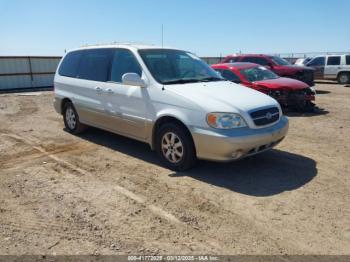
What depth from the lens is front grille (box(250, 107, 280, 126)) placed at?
511 cm

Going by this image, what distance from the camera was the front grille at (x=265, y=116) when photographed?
201 inches

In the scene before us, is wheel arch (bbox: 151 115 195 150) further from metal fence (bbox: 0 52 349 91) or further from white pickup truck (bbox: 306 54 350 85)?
white pickup truck (bbox: 306 54 350 85)

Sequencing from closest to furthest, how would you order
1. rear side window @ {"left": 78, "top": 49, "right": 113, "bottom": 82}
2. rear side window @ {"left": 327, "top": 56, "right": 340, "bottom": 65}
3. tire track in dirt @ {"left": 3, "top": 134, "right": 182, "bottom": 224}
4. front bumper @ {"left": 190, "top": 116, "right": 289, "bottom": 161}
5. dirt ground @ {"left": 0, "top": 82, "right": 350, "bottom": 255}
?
dirt ground @ {"left": 0, "top": 82, "right": 350, "bottom": 255} < tire track in dirt @ {"left": 3, "top": 134, "right": 182, "bottom": 224} < front bumper @ {"left": 190, "top": 116, "right": 289, "bottom": 161} < rear side window @ {"left": 78, "top": 49, "right": 113, "bottom": 82} < rear side window @ {"left": 327, "top": 56, "right": 340, "bottom": 65}

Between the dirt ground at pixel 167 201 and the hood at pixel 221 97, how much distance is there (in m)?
1.03

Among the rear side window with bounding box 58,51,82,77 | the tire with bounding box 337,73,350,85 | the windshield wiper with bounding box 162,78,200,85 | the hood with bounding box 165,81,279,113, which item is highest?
the rear side window with bounding box 58,51,82,77

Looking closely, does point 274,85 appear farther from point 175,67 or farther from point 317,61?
point 317,61

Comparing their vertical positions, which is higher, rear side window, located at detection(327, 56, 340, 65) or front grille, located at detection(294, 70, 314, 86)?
rear side window, located at detection(327, 56, 340, 65)

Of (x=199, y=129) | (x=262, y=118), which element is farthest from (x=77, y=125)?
(x=262, y=118)

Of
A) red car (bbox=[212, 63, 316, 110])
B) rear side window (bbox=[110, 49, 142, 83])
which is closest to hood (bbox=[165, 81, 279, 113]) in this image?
rear side window (bbox=[110, 49, 142, 83])

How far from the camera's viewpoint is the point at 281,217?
13.1ft

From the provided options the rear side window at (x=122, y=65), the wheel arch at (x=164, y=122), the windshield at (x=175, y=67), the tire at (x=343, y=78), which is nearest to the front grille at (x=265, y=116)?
the wheel arch at (x=164, y=122)

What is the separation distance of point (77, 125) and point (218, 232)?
5.01 meters

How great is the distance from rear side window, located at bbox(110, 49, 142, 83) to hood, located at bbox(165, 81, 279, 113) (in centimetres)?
87

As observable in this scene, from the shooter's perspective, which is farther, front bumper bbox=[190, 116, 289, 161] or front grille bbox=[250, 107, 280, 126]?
front grille bbox=[250, 107, 280, 126]
